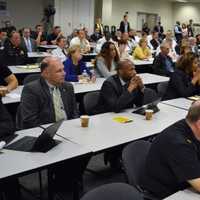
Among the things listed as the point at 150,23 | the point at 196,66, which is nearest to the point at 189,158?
the point at 196,66

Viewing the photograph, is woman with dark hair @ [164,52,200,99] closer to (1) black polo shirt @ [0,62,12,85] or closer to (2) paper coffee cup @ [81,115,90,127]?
(2) paper coffee cup @ [81,115,90,127]

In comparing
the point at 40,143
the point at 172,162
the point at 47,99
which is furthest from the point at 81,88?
the point at 172,162

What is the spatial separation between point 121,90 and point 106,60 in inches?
73.9

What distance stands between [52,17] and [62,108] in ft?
40.9

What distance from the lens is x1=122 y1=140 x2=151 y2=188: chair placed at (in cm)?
221

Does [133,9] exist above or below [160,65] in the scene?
above

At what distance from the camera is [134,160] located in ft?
7.52

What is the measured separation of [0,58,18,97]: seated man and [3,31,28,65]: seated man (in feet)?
9.35

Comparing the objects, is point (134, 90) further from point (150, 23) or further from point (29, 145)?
point (150, 23)

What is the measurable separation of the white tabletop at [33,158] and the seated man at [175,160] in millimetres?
570

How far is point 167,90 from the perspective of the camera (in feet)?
15.3

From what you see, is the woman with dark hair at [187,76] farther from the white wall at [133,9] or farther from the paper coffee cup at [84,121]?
the white wall at [133,9]

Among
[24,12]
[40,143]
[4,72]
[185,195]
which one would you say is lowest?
[185,195]

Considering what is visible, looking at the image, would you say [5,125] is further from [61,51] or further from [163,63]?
[61,51]
